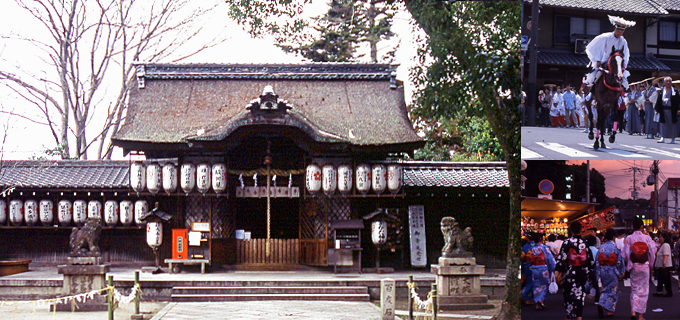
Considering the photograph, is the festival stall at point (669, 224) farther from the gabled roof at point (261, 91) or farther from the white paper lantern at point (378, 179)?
the gabled roof at point (261, 91)

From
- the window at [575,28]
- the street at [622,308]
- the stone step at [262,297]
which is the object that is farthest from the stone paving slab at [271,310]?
the window at [575,28]

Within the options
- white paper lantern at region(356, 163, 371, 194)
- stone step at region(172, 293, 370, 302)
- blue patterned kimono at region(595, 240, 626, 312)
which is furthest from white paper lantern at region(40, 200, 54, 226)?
blue patterned kimono at region(595, 240, 626, 312)

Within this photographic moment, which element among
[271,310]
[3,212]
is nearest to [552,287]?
[271,310]

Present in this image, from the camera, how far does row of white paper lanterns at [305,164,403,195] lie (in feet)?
61.5

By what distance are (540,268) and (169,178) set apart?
1091 cm

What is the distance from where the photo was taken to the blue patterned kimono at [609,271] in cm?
899

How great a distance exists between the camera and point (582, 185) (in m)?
8.30

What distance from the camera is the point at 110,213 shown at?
63.4 ft

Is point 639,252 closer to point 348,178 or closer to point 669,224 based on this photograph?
point 669,224

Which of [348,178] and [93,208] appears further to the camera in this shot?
[93,208]

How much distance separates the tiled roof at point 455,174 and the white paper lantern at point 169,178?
5912mm

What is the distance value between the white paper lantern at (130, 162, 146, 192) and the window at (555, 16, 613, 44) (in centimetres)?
1246

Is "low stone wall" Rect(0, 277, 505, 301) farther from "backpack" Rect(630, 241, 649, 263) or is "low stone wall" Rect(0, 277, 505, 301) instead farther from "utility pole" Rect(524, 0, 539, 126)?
"utility pole" Rect(524, 0, 539, 126)

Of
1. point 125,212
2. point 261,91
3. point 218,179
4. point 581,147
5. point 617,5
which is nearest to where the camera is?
point 581,147
